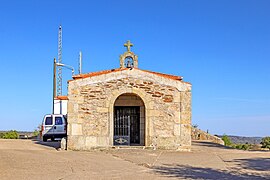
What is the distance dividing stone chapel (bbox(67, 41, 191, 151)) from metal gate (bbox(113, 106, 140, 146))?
0.98 metres

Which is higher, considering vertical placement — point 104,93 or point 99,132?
point 104,93

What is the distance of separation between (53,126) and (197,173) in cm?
1383

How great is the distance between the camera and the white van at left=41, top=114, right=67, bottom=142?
2189cm

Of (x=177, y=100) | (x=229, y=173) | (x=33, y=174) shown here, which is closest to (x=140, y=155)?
(x=177, y=100)

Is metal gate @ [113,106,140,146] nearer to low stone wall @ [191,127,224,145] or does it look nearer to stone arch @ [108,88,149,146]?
stone arch @ [108,88,149,146]

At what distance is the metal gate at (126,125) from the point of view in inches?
667

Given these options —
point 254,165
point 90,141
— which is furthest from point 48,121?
point 254,165

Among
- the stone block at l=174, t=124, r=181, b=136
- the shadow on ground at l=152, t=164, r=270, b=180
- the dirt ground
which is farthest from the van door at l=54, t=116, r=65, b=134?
the shadow on ground at l=152, t=164, r=270, b=180

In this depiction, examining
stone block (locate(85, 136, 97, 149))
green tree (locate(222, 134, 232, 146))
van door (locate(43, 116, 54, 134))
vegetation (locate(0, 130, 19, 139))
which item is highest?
van door (locate(43, 116, 54, 134))

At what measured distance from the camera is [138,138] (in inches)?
722

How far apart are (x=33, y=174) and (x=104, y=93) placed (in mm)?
7376

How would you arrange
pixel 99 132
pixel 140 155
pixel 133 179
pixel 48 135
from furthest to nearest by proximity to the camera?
pixel 48 135, pixel 99 132, pixel 140 155, pixel 133 179

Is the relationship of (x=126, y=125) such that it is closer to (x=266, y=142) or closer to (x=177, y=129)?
(x=177, y=129)

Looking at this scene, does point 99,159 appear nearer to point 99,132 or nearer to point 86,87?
point 99,132
